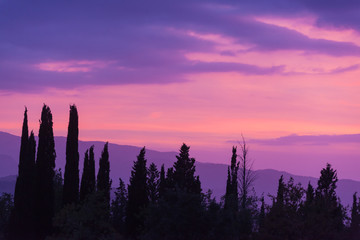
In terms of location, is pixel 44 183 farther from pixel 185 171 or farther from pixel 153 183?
pixel 153 183

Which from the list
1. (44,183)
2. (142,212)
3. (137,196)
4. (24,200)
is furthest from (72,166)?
(142,212)

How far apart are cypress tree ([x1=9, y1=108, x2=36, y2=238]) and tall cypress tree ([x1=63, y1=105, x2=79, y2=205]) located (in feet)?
13.1

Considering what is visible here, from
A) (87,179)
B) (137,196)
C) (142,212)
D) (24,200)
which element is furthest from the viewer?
(87,179)

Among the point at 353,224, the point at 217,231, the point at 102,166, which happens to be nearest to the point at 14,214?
the point at 102,166

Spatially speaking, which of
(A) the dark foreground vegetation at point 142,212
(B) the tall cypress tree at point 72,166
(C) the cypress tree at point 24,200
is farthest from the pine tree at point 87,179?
(C) the cypress tree at point 24,200

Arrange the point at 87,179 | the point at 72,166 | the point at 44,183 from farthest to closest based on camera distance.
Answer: the point at 87,179, the point at 72,166, the point at 44,183

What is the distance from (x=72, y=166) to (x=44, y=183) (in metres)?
3.76

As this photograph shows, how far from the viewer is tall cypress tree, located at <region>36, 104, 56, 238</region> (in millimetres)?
59000

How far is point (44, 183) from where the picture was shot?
60281mm

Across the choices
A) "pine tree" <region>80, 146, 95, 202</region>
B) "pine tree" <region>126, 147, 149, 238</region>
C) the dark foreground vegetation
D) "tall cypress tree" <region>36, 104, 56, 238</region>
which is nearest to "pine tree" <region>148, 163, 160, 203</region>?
the dark foreground vegetation

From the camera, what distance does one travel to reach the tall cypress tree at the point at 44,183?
59.0 meters

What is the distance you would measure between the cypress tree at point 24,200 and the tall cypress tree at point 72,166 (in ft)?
13.1

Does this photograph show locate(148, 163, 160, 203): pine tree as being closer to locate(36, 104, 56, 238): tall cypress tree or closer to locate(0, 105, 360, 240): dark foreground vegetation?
locate(0, 105, 360, 240): dark foreground vegetation

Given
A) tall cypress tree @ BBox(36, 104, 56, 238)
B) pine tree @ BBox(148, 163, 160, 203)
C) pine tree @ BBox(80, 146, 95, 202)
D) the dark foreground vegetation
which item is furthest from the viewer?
pine tree @ BBox(148, 163, 160, 203)
